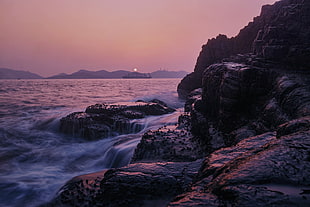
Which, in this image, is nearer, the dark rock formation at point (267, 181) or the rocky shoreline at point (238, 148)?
the dark rock formation at point (267, 181)

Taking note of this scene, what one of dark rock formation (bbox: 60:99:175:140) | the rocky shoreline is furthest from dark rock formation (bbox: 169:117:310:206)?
dark rock formation (bbox: 60:99:175:140)

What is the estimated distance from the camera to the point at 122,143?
50.7 feet

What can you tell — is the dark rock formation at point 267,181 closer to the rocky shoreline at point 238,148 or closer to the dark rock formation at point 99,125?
the rocky shoreline at point 238,148

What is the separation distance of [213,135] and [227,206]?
8589 millimetres

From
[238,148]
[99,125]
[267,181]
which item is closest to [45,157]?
[99,125]

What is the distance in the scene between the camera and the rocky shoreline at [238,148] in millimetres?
3393

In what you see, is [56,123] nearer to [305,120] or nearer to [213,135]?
[213,135]

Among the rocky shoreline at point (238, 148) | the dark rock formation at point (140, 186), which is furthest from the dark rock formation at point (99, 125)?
the dark rock formation at point (140, 186)

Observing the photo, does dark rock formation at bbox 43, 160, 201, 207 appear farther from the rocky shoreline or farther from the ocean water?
the ocean water

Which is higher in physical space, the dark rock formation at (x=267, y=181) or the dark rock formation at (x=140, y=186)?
the dark rock formation at (x=267, y=181)

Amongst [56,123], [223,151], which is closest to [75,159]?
[56,123]

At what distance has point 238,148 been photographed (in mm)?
5918

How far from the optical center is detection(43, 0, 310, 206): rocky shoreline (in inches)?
134

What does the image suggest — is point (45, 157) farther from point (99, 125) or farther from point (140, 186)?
point (140, 186)
